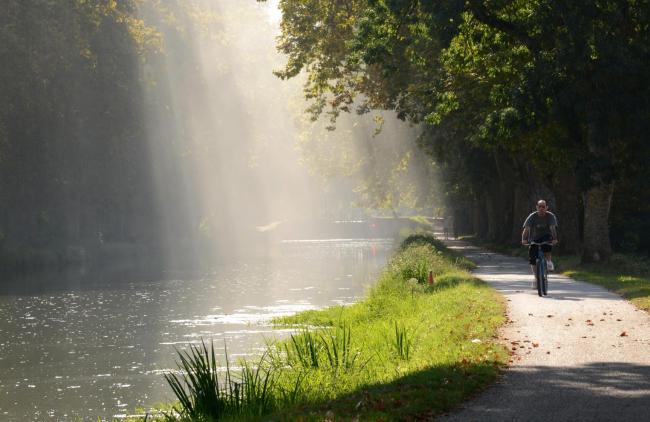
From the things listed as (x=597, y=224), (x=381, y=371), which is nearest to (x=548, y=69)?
(x=597, y=224)

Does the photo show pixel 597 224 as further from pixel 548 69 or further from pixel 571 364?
pixel 571 364

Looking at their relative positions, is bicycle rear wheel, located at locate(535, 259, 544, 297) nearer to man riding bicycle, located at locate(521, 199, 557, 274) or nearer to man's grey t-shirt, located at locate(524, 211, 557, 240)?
man riding bicycle, located at locate(521, 199, 557, 274)

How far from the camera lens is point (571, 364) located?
12.4 m

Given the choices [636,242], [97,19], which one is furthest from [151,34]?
[636,242]

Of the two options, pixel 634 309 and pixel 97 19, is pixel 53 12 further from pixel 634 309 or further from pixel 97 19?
pixel 634 309

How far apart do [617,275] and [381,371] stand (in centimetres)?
1487

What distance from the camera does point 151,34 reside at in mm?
58250

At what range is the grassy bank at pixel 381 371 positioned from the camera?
1059 cm

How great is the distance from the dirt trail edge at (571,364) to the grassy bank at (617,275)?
44 centimetres

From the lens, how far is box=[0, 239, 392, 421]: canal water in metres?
19.0

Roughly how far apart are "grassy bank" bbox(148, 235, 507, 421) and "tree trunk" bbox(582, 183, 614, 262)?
23.0 feet

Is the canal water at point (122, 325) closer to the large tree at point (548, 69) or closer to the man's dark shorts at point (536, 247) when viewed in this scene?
the man's dark shorts at point (536, 247)

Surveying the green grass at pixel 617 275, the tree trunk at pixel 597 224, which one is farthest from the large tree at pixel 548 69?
the green grass at pixel 617 275

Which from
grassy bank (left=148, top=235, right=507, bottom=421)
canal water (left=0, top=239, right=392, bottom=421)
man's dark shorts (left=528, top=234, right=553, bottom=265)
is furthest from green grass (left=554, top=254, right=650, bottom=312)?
canal water (left=0, top=239, right=392, bottom=421)
